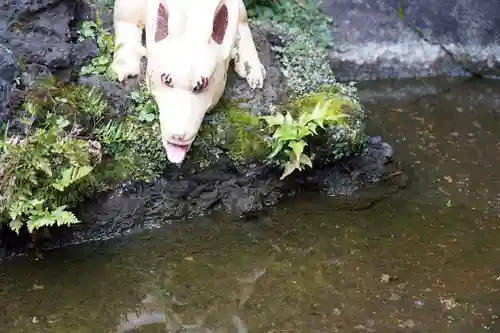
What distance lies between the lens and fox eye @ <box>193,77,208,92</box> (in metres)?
5.22

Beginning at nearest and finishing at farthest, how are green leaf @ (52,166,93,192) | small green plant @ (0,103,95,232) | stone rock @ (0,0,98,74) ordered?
small green plant @ (0,103,95,232) < green leaf @ (52,166,93,192) < stone rock @ (0,0,98,74)

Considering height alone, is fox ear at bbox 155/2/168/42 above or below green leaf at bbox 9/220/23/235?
above

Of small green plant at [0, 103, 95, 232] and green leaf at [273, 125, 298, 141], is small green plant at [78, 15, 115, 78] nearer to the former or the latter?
small green plant at [0, 103, 95, 232]

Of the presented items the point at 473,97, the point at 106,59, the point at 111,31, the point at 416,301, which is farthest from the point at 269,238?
the point at 473,97

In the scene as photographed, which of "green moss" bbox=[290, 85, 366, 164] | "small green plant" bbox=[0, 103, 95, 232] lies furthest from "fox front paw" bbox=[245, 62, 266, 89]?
"small green plant" bbox=[0, 103, 95, 232]

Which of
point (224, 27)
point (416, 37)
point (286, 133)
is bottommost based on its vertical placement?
point (416, 37)

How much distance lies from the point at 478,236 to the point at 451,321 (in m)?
1.23

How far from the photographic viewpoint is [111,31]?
6234mm

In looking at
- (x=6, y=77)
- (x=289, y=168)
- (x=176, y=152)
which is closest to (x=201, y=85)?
(x=176, y=152)

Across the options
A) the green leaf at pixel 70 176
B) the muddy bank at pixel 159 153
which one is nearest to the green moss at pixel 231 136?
the muddy bank at pixel 159 153

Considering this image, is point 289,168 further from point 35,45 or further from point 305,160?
point 35,45

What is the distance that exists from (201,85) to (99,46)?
4.25 feet

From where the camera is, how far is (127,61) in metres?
5.73

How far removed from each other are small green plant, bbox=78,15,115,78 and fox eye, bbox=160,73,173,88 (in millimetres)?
671
